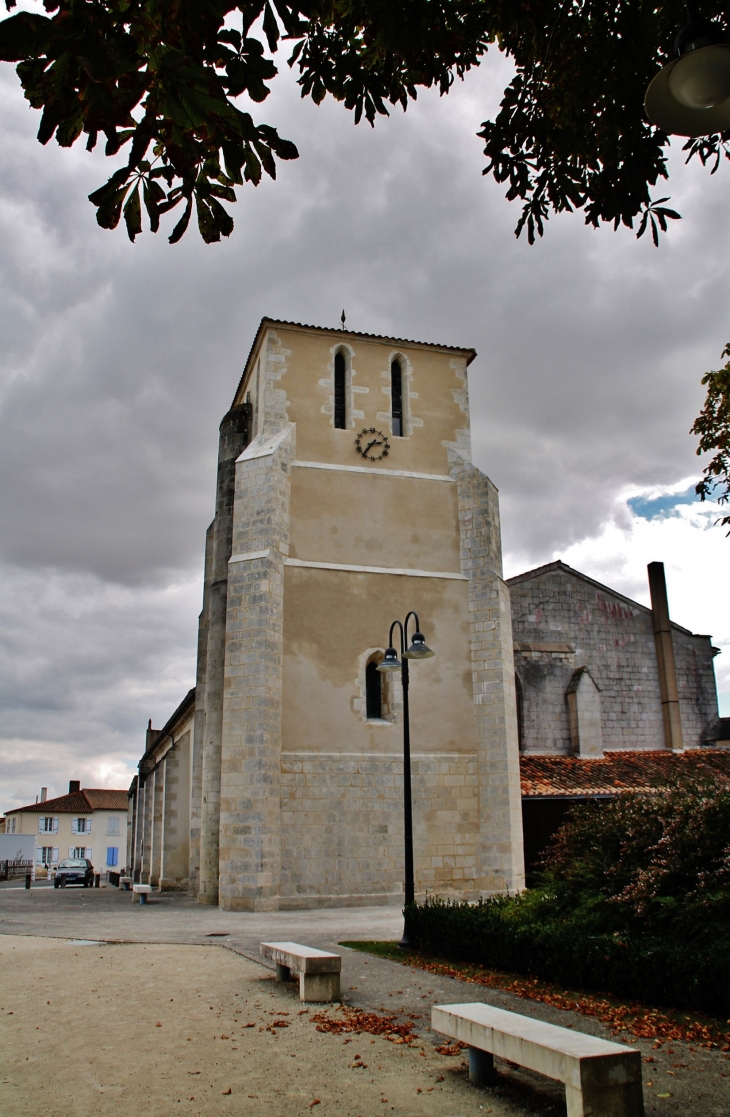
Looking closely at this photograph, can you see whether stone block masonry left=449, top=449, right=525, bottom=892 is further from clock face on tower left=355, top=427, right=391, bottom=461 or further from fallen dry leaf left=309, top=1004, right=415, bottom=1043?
fallen dry leaf left=309, top=1004, right=415, bottom=1043

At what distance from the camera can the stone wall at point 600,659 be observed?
24.1m

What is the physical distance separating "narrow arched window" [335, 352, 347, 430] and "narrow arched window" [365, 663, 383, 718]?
5.96 meters

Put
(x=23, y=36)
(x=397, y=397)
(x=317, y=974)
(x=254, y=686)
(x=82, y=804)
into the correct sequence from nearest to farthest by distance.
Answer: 1. (x=23, y=36)
2. (x=317, y=974)
3. (x=254, y=686)
4. (x=397, y=397)
5. (x=82, y=804)

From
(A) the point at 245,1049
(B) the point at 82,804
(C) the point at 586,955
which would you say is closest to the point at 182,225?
(A) the point at 245,1049

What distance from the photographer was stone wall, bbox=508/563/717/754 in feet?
79.0

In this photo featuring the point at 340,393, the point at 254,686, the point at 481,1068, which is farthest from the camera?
the point at 340,393

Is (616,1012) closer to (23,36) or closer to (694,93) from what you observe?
(694,93)

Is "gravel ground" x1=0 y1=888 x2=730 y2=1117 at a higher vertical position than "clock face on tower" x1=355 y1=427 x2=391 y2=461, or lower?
lower

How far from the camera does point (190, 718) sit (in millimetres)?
26266

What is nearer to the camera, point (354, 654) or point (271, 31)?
point (271, 31)

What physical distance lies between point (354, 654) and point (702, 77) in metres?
15.8

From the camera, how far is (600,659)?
2514 centimetres

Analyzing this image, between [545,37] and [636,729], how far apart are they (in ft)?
70.9

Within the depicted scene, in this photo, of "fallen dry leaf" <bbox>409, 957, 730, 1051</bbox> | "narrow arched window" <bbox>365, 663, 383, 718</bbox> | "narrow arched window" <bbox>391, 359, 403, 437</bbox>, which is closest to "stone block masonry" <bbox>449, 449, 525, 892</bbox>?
"narrow arched window" <bbox>391, 359, 403, 437</bbox>
